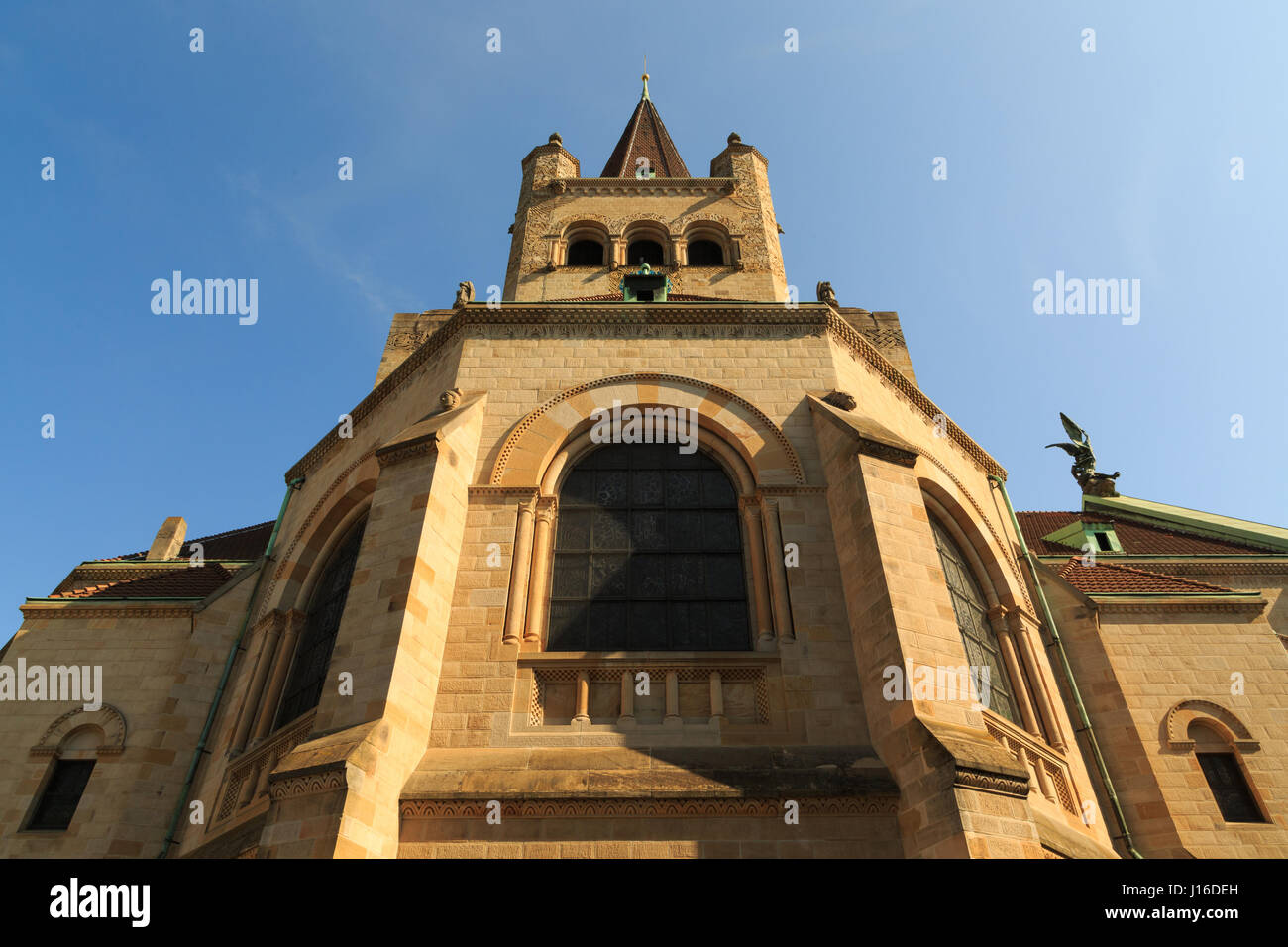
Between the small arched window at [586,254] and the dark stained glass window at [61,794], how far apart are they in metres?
13.1

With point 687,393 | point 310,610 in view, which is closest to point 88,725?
point 310,610

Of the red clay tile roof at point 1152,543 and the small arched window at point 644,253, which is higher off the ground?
the small arched window at point 644,253

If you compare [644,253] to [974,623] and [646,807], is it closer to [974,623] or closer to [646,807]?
[974,623]

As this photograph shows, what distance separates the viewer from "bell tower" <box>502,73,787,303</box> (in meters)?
18.0

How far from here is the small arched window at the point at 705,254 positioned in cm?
1939

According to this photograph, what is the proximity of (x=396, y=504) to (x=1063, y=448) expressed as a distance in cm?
2360

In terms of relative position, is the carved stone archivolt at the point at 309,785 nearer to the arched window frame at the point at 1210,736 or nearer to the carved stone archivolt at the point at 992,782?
the carved stone archivolt at the point at 992,782

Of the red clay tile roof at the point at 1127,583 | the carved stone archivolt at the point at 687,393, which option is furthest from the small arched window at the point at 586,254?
the red clay tile roof at the point at 1127,583

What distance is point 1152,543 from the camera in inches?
821

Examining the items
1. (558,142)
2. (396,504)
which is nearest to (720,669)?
(396,504)

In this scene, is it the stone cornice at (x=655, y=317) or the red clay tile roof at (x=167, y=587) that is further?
the red clay tile roof at (x=167, y=587)

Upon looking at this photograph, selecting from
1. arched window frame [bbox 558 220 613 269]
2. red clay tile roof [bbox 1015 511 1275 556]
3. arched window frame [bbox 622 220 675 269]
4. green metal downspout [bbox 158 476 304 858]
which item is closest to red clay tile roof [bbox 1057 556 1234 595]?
red clay tile roof [bbox 1015 511 1275 556]
